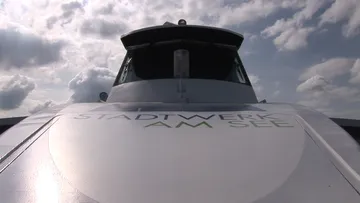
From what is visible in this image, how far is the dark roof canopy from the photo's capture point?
16.9ft

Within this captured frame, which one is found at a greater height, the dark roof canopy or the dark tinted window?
the dark roof canopy

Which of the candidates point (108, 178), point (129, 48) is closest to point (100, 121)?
point (108, 178)

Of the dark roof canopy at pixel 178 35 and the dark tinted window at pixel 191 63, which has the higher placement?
the dark roof canopy at pixel 178 35

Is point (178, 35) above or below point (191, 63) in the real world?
above

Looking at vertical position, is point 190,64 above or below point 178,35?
below

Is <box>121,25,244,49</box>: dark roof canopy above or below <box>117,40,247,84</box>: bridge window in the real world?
above

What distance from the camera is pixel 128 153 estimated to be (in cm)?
235

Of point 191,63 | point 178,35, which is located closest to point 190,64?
point 191,63

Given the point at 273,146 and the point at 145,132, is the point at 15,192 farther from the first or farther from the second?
the point at 273,146

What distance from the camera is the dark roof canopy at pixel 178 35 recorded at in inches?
203

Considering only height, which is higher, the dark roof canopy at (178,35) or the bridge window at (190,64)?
the dark roof canopy at (178,35)

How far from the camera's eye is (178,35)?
515cm

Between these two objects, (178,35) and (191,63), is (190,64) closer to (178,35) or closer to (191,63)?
(191,63)

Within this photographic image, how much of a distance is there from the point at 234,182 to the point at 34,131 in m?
1.52
